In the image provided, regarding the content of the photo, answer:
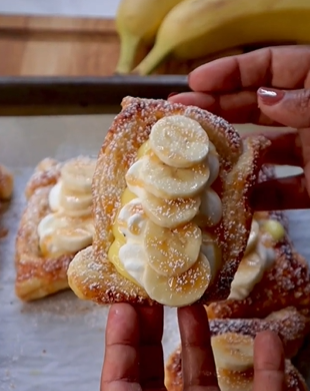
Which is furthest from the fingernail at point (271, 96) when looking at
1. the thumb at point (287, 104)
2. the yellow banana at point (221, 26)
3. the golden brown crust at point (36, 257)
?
the yellow banana at point (221, 26)

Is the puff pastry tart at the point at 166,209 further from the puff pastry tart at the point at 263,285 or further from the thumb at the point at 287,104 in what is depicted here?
the puff pastry tart at the point at 263,285

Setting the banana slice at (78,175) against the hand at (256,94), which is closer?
the hand at (256,94)

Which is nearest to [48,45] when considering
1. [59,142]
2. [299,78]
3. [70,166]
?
[59,142]

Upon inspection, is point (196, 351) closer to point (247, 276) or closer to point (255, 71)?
point (247, 276)

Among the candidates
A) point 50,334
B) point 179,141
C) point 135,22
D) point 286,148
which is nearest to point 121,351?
point 179,141

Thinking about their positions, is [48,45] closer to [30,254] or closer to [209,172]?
[30,254]

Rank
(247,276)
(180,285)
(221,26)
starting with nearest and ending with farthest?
1. (180,285)
2. (247,276)
3. (221,26)
